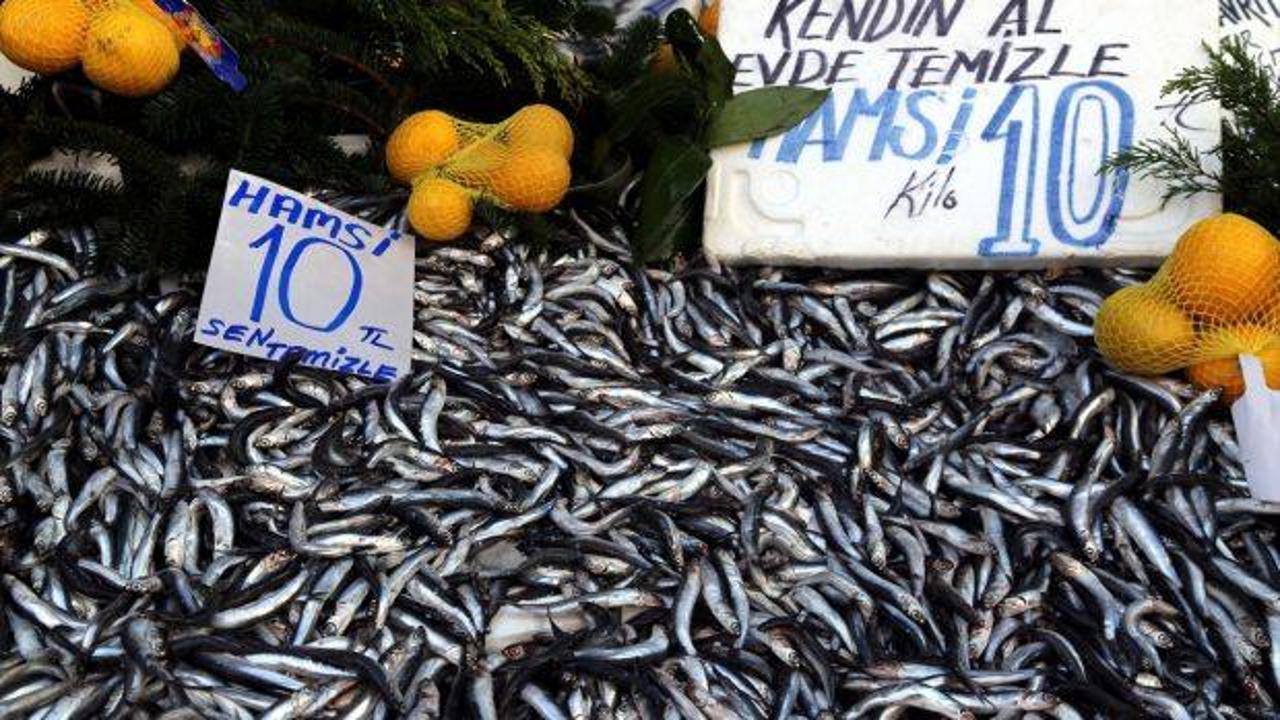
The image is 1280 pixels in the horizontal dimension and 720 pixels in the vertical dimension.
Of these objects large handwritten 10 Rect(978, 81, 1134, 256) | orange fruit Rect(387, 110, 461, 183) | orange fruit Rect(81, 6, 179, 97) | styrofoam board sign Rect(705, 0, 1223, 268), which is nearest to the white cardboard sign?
orange fruit Rect(387, 110, 461, 183)

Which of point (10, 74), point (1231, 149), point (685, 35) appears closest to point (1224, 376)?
point (1231, 149)

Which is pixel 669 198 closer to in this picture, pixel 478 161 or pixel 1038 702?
pixel 478 161

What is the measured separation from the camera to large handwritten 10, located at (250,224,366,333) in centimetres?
207

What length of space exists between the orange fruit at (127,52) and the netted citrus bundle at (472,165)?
36 cm

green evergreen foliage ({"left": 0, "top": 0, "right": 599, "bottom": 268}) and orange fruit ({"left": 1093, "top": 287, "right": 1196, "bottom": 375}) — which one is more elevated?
green evergreen foliage ({"left": 0, "top": 0, "right": 599, "bottom": 268})

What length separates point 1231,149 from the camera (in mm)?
2201

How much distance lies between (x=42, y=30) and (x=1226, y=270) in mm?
1687

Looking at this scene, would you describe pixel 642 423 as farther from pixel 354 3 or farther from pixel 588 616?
pixel 354 3

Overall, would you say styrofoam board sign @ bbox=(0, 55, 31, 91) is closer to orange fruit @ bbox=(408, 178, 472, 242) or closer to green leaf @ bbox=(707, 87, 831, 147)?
orange fruit @ bbox=(408, 178, 472, 242)

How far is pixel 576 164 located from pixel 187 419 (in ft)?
2.60

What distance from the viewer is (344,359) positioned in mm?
2061

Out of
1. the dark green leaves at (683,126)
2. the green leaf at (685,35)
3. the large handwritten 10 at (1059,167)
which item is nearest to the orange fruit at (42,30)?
the dark green leaves at (683,126)

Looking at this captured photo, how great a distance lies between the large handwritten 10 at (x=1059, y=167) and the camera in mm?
2227

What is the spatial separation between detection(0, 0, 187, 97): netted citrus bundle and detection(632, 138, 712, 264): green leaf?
2.50 ft
